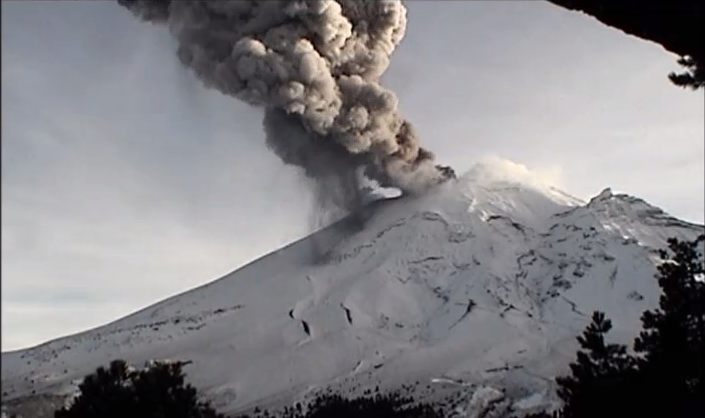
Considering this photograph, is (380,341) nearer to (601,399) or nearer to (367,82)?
(367,82)

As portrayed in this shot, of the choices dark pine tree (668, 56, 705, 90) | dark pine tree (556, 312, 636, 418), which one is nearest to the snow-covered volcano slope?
dark pine tree (556, 312, 636, 418)

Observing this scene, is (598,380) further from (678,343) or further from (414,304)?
(414,304)

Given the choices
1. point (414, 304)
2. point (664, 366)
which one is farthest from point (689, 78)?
point (414, 304)

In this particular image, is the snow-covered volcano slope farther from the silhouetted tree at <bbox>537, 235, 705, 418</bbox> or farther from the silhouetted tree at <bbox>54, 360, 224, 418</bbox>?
the silhouetted tree at <bbox>54, 360, 224, 418</bbox>

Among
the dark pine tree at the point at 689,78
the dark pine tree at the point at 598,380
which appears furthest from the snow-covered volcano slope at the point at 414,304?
the dark pine tree at the point at 689,78

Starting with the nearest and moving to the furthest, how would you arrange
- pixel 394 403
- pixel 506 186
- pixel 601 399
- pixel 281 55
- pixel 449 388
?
pixel 601 399 → pixel 281 55 → pixel 394 403 → pixel 449 388 → pixel 506 186

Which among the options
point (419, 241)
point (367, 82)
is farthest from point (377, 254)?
point (367, 82)

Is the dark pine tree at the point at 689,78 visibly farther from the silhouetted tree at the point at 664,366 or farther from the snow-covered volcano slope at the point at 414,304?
the snow-covered volcano slope at the point at 414,304
